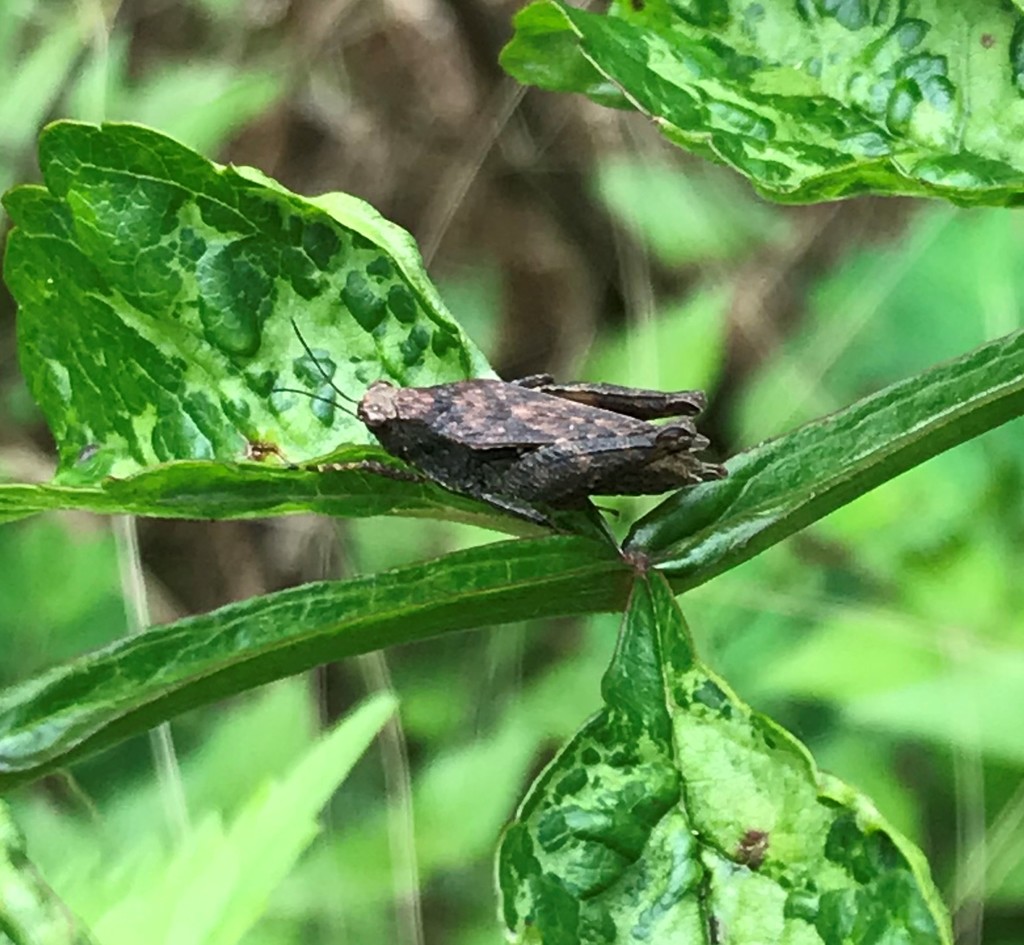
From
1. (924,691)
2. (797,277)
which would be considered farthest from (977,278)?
(924,691)

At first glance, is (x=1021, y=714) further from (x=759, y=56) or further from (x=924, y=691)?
(x=759, y=56)

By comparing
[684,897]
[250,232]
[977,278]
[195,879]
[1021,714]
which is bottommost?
[1021,714]

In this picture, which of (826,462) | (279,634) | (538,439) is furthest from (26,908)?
(538,439)

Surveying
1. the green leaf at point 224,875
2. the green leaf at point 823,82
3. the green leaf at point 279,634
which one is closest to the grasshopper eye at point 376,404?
the green leaf at point 279,634

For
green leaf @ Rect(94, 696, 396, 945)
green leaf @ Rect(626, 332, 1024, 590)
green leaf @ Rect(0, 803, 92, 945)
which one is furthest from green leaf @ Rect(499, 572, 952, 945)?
green leaf @ Rect(94, 696, 396, 945)

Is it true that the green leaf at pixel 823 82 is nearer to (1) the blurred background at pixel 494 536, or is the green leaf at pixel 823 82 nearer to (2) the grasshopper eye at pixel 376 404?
(2) the grasshopper eye at pixel 376 404

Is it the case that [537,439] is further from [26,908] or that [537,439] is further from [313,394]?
[26,908]

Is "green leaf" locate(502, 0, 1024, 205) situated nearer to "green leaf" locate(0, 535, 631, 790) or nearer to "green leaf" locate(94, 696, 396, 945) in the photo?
"green leaf" locate(0, 535, 631, 790)
